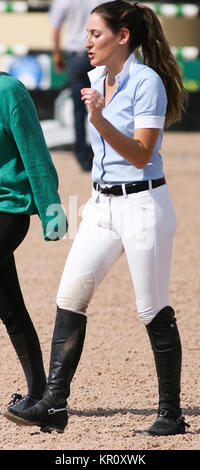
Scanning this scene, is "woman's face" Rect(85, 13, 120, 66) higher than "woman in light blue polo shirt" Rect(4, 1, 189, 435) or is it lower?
higher

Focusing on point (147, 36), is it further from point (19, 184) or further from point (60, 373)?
point (60, 373)

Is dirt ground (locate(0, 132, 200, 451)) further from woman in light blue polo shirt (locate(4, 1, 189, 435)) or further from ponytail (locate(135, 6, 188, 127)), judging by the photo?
ponytail (locate(135, 6, 188, 127))

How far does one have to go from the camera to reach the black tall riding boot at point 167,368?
377 centimetres

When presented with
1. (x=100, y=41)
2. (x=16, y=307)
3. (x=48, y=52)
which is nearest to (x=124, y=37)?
(x=100, y=41)

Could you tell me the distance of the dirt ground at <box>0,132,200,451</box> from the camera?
12.6 ft

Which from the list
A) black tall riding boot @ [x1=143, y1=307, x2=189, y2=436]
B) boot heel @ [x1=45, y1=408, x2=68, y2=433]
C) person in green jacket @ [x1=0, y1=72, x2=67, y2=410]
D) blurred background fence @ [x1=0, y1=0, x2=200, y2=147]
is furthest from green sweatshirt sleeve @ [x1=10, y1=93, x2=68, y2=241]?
blurred background fence @ [x1=0, y1=0, x2=200, y2=147]

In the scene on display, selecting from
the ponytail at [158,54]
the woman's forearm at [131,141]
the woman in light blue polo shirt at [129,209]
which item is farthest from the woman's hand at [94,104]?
→ the ponytail at [158,54]

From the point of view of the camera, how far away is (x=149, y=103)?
11.5ft

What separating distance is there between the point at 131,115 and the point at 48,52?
9646 mm

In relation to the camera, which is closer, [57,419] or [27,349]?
[57,419]

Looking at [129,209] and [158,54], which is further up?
[158,54]

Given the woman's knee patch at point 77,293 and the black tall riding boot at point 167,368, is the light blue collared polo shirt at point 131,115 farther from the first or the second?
the black tall riding boot at point 167,368

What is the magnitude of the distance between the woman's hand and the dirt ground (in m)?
0.79
